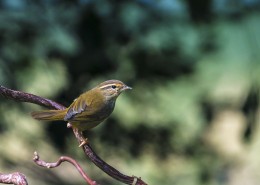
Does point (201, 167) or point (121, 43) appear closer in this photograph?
point (121, 43)

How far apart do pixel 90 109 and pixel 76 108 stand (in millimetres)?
144

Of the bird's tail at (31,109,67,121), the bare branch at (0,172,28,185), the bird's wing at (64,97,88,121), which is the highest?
the bird's wing at (64,97,88,121)

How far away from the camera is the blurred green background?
4.93 m

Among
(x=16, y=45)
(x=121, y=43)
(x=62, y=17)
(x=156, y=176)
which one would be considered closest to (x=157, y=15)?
(x=121, y=43)

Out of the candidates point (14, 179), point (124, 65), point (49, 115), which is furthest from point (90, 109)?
point (124, 65)

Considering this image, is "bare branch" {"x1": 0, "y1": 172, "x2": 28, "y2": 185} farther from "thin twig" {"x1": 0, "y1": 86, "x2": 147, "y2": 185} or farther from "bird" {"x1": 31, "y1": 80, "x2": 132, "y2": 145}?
"bird" {"x1": 31, "y1": 80, "x2": 132, "y2": 145}

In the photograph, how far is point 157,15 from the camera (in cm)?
507

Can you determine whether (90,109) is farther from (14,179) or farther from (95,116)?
(14,179)

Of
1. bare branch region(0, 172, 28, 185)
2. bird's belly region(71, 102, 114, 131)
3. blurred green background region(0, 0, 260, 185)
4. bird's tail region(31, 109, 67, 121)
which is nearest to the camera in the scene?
bare branch region(0, 172, 28, 185)

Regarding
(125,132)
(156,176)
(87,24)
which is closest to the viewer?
(87,24)

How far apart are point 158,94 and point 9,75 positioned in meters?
1.12

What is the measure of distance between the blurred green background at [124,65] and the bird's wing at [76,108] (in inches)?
79.6

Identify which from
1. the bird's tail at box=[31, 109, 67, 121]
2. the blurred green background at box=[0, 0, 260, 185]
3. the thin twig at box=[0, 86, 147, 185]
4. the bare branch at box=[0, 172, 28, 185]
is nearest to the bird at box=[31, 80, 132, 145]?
the bird's tail at box=[31, 109, 67, 121]

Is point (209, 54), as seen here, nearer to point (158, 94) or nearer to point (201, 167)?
point (158, 94)
